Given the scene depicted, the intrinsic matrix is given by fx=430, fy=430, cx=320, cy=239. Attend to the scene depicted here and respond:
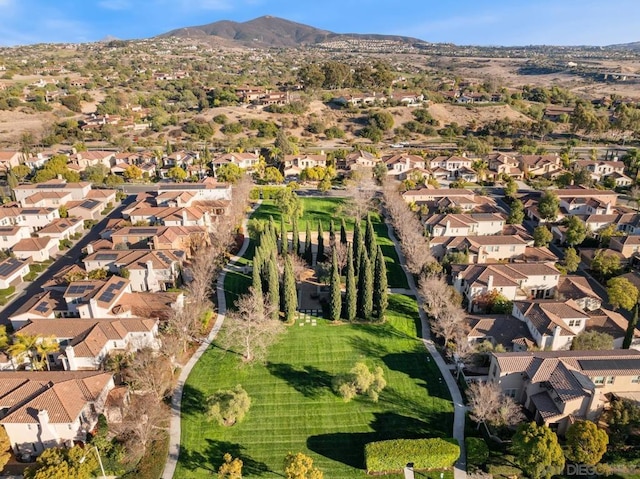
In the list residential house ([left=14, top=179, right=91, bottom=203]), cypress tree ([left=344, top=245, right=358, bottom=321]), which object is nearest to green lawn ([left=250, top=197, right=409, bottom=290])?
cypress tree ([left=344, top=245, right=358, bottom=321])

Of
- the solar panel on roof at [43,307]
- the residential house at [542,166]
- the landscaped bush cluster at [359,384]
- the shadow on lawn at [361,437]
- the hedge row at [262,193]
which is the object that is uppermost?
the residential house at [542,166]

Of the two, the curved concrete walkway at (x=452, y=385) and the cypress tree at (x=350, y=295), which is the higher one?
the cypress tree at (x=350, y=295)

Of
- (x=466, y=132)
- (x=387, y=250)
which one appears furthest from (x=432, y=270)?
(x=466, y=132)

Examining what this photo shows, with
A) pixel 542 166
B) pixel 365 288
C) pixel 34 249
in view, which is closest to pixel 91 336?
pixel 365 288

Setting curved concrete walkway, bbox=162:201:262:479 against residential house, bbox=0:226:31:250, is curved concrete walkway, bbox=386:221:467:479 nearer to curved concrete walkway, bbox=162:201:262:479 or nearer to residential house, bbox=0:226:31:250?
curved concrete walkway, bbox=162:201:262:479

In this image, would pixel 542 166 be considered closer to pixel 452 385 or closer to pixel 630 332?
pixel 630 332

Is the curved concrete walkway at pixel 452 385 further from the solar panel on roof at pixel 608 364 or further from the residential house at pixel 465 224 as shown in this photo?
the residential house at pixel 465 224

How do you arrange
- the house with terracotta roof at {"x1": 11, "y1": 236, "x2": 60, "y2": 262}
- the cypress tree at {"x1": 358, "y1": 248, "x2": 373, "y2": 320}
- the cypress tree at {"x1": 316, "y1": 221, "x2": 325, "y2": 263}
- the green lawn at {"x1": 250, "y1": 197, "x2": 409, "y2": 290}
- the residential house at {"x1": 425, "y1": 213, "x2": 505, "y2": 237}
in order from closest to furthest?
the cypress tree at {"x1": 358, "y1": 248, "x2": 373, "y2": 320}
the green lawn at {"x1": 250, "y1": 197, "x2": 409, "y2": 290}
the cypress tree at {"x1": 316, "y1": 221, "x2": 325, "y2": 263}
the house with terracotta roof at {"x1": 11, "y1": 236, "x2": 60, "y2": 262}
the residential house at {"x1": 425, "y1": 213, "x2": 505, "y2": 237}

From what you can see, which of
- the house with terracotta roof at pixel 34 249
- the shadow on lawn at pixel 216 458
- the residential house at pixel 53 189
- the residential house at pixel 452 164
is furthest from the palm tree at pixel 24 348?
the residential house at pixel 452 164
